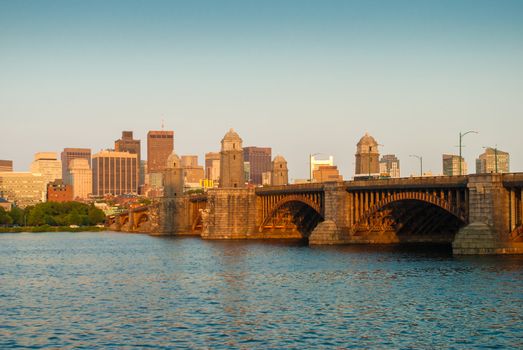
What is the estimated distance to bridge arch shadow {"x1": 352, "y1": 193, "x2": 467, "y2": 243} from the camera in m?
119

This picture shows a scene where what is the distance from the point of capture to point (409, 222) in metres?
126

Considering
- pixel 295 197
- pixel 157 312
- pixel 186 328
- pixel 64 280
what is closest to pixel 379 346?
pixel 186 328

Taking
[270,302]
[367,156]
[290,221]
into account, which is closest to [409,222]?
[367,156]

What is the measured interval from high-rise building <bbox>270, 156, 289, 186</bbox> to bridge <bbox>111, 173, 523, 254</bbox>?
58.4 feet

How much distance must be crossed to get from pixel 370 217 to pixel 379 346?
79.0m

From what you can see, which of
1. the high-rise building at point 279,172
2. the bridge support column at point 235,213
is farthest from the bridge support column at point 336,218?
the high-rise building at point 279,172

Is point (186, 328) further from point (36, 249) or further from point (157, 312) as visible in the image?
point (36, 249)

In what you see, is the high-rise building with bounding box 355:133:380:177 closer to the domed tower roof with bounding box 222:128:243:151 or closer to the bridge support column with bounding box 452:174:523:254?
the domed tower roof with bounding box 222:128:243:151

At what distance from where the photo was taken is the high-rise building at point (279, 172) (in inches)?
7613

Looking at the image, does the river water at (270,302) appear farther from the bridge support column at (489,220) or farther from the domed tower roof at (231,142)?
the domed tower roof at (231,142)

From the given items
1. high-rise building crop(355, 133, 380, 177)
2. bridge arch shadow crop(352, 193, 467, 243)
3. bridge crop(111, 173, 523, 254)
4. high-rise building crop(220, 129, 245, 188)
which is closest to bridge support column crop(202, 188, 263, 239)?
bridge crop(111, 173, 523, 254)

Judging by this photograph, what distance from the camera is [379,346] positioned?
4712 cm

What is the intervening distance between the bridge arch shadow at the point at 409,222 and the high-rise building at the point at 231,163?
40.1 meters

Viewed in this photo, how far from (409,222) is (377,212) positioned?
18.7 ft
